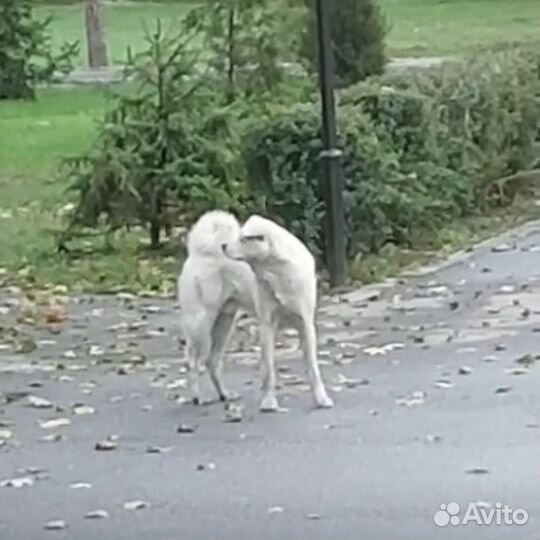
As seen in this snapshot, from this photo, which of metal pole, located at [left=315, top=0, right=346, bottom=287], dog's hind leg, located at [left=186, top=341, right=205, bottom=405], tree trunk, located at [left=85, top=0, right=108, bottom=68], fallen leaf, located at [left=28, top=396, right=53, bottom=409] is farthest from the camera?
tree trunk, located at [left=85, top=0, right=108, bottom=68]

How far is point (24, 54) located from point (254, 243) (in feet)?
78.5

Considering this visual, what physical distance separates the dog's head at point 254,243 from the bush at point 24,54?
870 inches

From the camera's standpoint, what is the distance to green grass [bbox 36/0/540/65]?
43987mm

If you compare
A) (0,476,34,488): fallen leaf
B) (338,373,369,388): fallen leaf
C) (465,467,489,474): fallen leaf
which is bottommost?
(338,373,369,388): fallen leaf

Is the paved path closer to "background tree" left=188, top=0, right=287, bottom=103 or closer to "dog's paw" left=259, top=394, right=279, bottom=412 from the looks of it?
"background tree" left=188, top=0, right=287, bottom=103

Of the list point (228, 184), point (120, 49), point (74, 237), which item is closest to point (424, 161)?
point (228, 184)

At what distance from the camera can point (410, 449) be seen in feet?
28.6

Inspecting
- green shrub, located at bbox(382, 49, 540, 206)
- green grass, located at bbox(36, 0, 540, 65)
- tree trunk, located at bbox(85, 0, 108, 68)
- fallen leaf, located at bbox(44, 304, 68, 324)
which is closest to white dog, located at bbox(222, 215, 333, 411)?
fallen leaf, located at bbox(44, 304, 68, 324)

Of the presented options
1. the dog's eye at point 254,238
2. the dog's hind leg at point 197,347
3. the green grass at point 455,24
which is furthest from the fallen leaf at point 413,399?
the green grass at point 455,24

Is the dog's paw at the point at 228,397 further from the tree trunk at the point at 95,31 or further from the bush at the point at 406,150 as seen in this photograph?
the tree trunk at the point at 95,31

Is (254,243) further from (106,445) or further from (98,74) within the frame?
(98,74)

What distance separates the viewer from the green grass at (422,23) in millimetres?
43987

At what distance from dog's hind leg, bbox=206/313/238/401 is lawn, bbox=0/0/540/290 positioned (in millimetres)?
4643

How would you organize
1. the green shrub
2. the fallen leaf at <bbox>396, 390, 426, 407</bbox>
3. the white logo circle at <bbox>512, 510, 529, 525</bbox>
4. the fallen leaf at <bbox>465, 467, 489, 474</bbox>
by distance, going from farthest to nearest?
1. the green shrub
2. the fallen leaf at <bbox>396, 390, 426, 407</bbox>
3. the fallen leaf at <bbox>465, 467, 489, 474</bbox>
4. the white logo circle at <bbox>512, 510, 529, 525</bbox>
